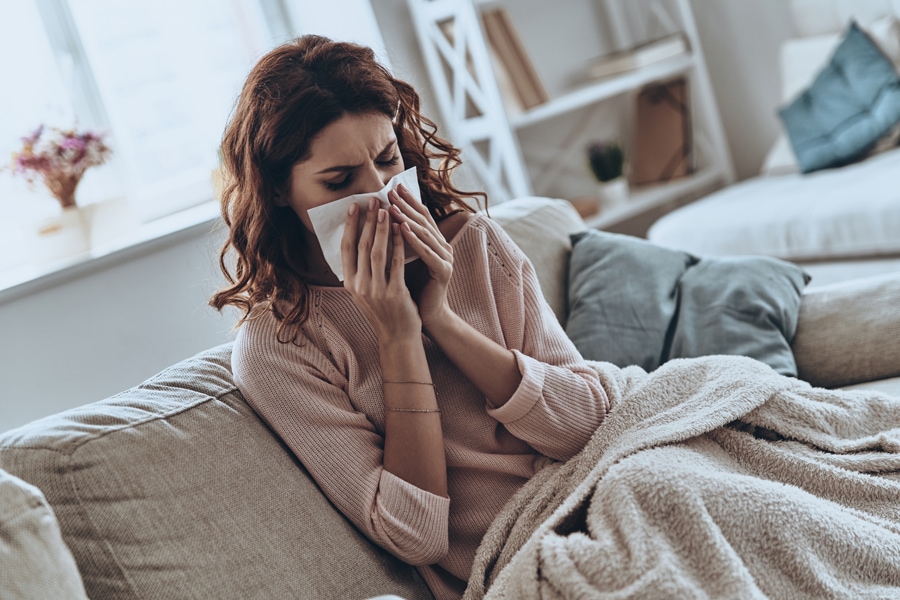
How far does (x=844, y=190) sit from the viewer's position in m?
2.66

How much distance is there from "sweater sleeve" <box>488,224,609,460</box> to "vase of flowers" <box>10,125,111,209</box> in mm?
1500

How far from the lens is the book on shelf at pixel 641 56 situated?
3369mm

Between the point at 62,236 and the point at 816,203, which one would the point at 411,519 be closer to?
the point at 62,236

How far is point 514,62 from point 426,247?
219 centimetres

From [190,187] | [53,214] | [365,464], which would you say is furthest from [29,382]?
[365,464]

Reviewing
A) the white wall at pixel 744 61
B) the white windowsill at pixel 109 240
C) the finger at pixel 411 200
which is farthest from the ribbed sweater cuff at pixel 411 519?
the white wall at pixel 744 61

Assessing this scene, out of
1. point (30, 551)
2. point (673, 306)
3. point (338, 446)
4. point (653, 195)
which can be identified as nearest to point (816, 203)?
point (653, 195)

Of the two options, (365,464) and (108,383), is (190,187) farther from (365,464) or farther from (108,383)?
(365,464)

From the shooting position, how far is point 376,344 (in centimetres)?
133

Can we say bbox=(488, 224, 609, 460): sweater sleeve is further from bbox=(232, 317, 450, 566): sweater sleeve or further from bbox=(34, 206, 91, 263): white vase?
bbox=(34, 206, 91, 263): white vase

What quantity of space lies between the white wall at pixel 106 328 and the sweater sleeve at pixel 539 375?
2.94 feet

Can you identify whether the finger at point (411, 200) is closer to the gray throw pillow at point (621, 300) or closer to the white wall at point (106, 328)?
the gray throw pillow at point (621, 300)

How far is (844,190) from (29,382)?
2.20 meters

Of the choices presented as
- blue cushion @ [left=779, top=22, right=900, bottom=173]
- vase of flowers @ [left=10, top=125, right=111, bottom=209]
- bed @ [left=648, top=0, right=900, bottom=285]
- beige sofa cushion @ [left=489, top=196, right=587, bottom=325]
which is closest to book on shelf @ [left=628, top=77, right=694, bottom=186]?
bed @ [left=648, top=0, right=900, bottom=285]
